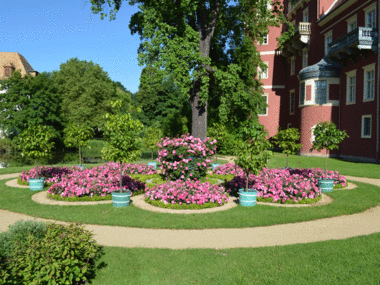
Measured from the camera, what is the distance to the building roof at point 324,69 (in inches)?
1086

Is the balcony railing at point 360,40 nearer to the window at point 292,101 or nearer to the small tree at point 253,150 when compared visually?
the window at point 292,101

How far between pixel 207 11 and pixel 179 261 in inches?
667

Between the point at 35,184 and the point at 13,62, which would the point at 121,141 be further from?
the point at 13,62

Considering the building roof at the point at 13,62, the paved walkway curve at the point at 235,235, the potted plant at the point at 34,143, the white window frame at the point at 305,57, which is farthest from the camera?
the building roof at the point at 13,62

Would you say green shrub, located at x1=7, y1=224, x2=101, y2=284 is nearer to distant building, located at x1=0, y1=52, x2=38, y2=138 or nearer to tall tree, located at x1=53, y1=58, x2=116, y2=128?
tall tree, located at x1=53, y1=58, x2=116, y2=128

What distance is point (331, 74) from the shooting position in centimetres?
2759

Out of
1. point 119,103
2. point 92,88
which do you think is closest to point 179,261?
point 119,103

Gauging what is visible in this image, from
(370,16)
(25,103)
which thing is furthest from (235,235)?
(25,103)

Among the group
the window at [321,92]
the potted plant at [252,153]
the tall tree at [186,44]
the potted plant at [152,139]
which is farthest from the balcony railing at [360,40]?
the potted plant at [252,153]

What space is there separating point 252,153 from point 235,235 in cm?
373

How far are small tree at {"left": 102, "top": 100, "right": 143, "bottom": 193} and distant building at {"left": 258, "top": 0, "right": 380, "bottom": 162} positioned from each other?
19203 millimetres

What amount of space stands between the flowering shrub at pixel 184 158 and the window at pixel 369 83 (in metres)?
16.7

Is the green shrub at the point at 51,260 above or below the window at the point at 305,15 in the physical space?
below

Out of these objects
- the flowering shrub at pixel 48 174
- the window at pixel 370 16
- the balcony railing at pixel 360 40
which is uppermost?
the window at pixel 370 16
